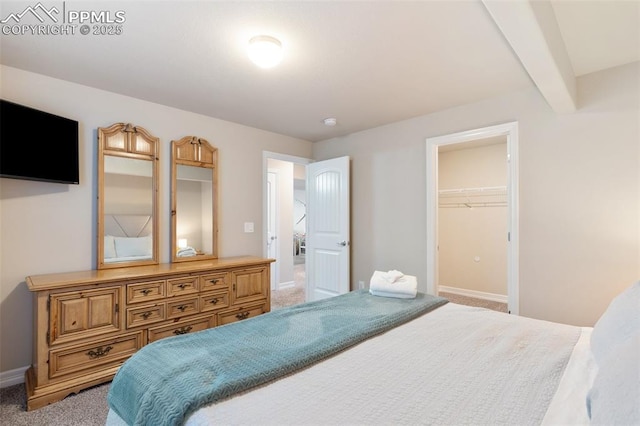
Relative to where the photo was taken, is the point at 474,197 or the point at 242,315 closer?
the point at 242,315

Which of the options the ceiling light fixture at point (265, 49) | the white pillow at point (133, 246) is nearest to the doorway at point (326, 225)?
the white pillow at point (133, 246)

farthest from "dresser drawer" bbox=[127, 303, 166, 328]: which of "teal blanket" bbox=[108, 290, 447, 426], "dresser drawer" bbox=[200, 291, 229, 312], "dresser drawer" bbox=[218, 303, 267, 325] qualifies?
"teal blanket" bbox=[108, 290, 447, 426]

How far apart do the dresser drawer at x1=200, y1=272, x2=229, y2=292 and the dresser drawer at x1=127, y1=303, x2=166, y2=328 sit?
1.23 ft

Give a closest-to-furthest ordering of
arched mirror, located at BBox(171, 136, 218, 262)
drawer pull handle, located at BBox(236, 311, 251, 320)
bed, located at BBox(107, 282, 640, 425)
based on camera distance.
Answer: bed, located at BBox(107, 282, 640, 425) → drawer pull handle, located at BBox(236, 311, 251, 320) → arched mirror, located at BBox(171, 136, 218, 262)

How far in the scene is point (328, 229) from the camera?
422 centimetres

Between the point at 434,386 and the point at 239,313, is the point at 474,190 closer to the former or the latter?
the point at 239,313

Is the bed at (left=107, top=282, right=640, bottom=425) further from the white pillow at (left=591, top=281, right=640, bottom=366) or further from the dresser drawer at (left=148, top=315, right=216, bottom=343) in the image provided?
the dresser drawer at (left=148, top=315, right=216, bottom=343)

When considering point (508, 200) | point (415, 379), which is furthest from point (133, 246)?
point (508, 200)

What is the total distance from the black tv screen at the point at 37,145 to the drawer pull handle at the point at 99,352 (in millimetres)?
1326

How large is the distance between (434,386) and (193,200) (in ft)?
9.81

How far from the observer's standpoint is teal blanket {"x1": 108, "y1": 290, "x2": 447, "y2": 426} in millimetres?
1019

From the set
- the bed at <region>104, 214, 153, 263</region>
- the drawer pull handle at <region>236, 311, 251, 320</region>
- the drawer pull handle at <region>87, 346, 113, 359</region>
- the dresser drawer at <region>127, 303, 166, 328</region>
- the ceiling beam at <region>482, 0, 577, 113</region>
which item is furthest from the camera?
the drawer pull handle at <region>236, 311, 251, 320</region>

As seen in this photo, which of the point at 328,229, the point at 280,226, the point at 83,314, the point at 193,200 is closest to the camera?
the point at 83,314

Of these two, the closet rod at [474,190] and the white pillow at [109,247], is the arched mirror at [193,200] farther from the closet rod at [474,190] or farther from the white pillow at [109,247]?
the closet rod at [474,190]
